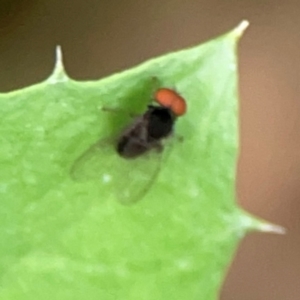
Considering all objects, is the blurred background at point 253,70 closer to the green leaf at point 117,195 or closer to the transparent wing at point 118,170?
the transparent wing at point 118,170

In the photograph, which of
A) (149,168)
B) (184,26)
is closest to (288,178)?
(184,26)

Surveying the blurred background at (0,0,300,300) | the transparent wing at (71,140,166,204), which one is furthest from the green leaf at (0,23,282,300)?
the blurred background at (0,0,300,300)

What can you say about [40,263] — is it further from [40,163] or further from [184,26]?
[184,26]

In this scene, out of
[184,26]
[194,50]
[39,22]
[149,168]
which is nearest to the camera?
[194,50]

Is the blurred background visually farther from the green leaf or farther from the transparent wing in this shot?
the green leaf

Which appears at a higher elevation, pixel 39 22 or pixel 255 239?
pixel 39 22

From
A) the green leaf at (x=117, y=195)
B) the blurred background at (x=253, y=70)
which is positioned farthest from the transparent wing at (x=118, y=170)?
the blurred background at (x=253, y=70)

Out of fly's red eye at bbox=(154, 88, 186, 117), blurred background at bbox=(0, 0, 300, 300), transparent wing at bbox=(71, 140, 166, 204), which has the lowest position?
blurred background at bbox=(0, 0, 300, 300)
